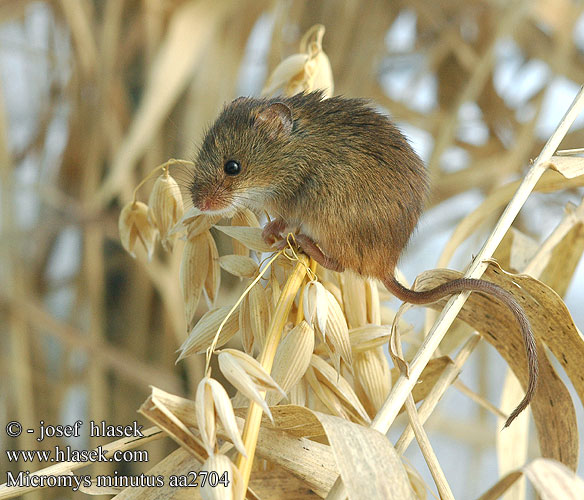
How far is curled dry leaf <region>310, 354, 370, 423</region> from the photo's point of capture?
0.52m

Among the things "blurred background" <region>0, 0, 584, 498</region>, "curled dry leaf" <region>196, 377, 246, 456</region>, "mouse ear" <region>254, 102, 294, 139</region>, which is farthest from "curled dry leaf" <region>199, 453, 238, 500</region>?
"blurred background" <region>0, 0, 584, 498</region>

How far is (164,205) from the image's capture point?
1.98 feet

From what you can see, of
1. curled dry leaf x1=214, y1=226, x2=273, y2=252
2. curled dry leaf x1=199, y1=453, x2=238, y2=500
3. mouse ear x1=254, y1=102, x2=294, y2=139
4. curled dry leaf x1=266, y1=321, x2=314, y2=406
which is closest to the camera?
curled dry leaf x1=199, y1=453, x2=238, y2=500

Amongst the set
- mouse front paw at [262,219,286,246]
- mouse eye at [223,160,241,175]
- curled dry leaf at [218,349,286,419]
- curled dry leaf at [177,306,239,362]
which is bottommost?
curled dry leaf at [218,349,286,419]

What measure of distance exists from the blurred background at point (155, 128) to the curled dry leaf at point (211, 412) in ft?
2.57

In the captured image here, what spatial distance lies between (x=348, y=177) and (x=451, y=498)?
1.13 ft

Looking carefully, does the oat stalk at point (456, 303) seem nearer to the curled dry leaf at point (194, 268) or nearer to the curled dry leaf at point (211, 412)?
the curled dry leaf at point (211, 412)

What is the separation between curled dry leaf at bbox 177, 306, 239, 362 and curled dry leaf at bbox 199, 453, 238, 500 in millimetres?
146

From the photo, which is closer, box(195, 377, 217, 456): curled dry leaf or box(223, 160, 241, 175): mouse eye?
box(195, 377, 217, 456): curled dry leaf

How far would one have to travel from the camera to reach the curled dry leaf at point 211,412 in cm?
38

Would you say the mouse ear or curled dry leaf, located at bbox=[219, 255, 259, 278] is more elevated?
the mouse ear

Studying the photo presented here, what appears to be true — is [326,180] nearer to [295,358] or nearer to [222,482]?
[295,358]

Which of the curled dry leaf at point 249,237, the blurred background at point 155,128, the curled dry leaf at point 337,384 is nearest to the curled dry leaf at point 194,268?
the curled dry leaf at point 249,237

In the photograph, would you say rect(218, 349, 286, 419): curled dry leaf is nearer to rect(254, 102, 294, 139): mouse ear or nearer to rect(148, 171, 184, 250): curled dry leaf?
rect(148, 171, 184, 250): curled dry leaf
